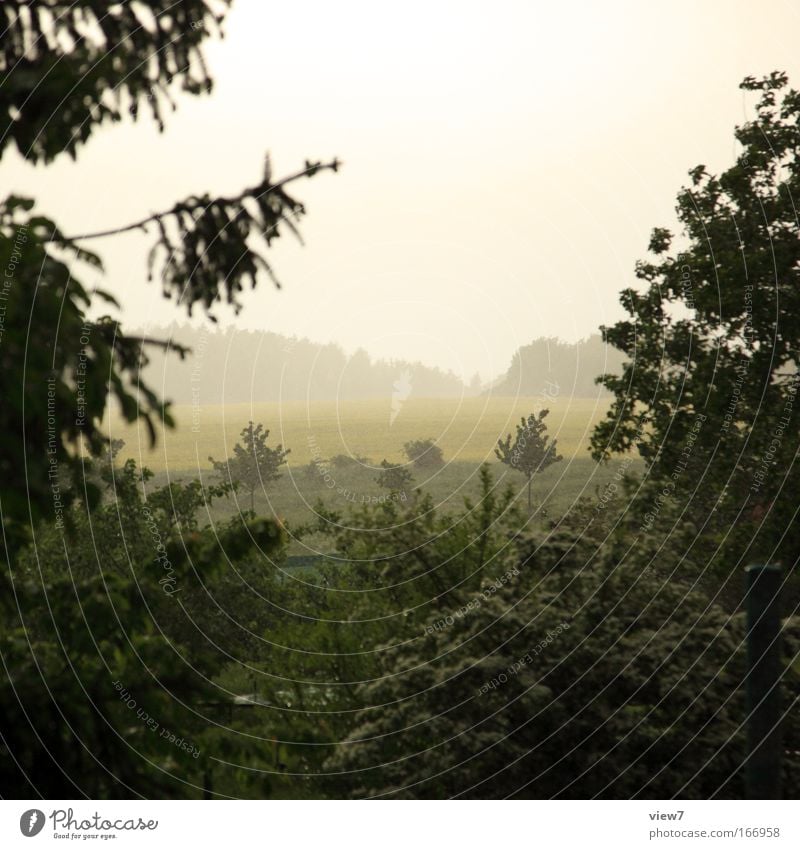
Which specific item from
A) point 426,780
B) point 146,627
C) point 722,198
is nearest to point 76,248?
point 146,627

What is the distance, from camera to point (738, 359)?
17562mm

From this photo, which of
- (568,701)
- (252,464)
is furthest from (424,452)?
(568,701)

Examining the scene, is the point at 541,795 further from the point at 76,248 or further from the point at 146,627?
the point at 76,248

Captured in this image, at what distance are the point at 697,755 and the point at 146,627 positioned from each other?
13.6 ft

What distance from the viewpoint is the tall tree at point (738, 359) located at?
54.8 feet

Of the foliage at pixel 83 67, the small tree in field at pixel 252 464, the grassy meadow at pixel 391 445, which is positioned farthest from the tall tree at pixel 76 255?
the small tree in field at pixel 252 464

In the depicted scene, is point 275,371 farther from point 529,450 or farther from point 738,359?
point 738,359

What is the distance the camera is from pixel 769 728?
201 inches

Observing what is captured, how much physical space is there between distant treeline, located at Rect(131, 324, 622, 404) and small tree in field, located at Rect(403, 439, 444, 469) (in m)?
1.85

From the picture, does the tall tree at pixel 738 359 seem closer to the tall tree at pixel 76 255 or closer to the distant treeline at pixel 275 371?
the distant treeline at pixel 275 371

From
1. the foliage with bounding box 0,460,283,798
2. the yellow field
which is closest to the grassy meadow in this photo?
the yellow field

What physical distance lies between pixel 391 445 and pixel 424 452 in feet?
23.4

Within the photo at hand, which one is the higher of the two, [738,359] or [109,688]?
[738,359]

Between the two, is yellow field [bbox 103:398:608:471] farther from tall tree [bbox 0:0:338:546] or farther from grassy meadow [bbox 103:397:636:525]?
tall tree [bbox 0:0:338:546]
